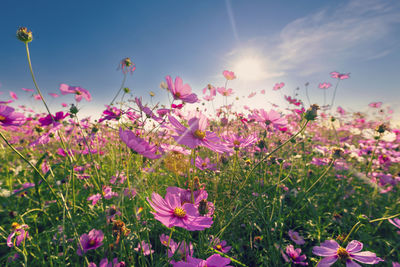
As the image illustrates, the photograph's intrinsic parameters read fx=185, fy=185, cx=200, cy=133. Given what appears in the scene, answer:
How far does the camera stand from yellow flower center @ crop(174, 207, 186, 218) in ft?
1.77

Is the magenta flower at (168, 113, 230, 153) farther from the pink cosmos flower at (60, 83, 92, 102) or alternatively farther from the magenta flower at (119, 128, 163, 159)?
the pink cosmos flower at (60, 83, 92, 102)

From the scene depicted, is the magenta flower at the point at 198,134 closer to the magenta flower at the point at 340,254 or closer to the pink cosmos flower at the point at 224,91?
the magenta flower at the point at 340,254

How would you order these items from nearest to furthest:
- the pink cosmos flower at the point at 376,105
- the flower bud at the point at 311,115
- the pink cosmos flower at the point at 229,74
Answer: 1. the flower bud at the point at 311,115
2. the pink cosmos flower at the point at 229,74
3. the pink cosmos flower at the point at 376,105

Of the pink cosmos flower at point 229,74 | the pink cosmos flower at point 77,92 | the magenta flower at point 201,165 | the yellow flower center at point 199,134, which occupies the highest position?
the pink cosmos flower at point 229,74

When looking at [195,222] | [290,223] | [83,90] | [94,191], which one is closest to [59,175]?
[94,191]

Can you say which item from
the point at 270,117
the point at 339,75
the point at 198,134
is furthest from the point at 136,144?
the point at 339,75

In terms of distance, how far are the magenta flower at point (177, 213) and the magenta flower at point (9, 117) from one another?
1.87ft

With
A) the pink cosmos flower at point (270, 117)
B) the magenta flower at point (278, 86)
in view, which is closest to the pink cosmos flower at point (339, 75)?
the magenta flower at point (278, 86)

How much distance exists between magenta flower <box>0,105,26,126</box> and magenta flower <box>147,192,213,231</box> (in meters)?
0.57

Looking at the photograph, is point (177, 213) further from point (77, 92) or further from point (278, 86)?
point (278, 86)

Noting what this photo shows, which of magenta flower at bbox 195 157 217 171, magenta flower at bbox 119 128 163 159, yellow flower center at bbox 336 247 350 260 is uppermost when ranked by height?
magenta flower at bbox 119 128 163 159

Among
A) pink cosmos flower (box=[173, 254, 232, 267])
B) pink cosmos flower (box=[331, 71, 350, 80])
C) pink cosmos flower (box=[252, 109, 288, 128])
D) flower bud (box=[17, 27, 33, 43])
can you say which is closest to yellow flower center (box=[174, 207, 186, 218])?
pink cosmos flower (box=[173, 254, 232, 267])

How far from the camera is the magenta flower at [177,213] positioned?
0.48 m

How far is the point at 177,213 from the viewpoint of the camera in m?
0.54
